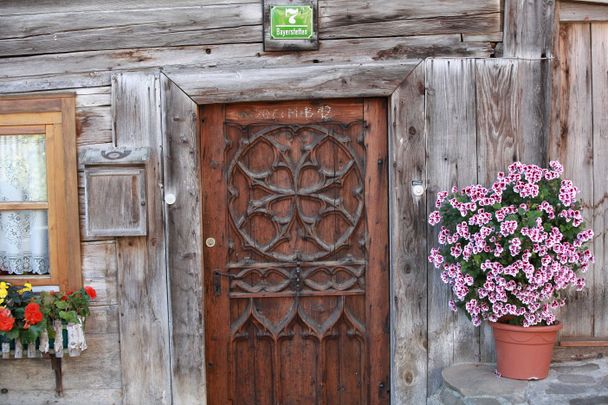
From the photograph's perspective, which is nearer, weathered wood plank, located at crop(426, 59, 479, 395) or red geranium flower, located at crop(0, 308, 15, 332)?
red geranium flower, located at crop(0, 308, 15, 332)

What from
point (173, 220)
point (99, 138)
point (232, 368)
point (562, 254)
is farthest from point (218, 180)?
point (562, 254)

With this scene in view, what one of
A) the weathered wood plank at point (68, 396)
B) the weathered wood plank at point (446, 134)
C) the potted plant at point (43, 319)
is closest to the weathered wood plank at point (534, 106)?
the weathered wood plank at point (446, 134)

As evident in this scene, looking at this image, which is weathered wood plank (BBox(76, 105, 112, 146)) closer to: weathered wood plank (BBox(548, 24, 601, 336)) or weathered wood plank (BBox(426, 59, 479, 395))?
weathered wood plank (BBox(426, 59, 479, 395))

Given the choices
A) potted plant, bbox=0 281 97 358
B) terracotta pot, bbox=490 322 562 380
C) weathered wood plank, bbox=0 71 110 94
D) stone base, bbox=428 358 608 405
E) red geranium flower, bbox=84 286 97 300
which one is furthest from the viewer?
weathered wood plank, bbox=0 71 110 94

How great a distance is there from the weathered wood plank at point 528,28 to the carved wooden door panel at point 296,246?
87 centimetres

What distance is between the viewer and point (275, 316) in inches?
177

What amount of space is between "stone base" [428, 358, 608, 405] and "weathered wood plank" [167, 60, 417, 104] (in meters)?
1.75

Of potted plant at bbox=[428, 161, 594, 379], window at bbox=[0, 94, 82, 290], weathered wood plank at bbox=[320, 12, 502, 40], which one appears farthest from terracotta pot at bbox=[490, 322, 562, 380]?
window at bbox=[0, 94, 82, 290]

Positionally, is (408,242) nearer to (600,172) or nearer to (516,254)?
(516,254)

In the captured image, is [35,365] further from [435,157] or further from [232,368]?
[435,157]

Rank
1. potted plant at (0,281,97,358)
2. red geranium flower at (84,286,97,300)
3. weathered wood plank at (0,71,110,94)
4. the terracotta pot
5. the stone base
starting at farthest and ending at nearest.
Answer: weathered wood plank at (0,71,110,94)
red geranium flower at (84,286,97,300)
potted plant at (0,281,97,358)
the terracotta pot
the stone base

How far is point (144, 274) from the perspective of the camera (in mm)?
4363

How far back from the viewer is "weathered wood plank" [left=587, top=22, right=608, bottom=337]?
175 inches

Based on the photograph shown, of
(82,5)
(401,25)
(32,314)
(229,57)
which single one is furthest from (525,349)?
(82,5)
